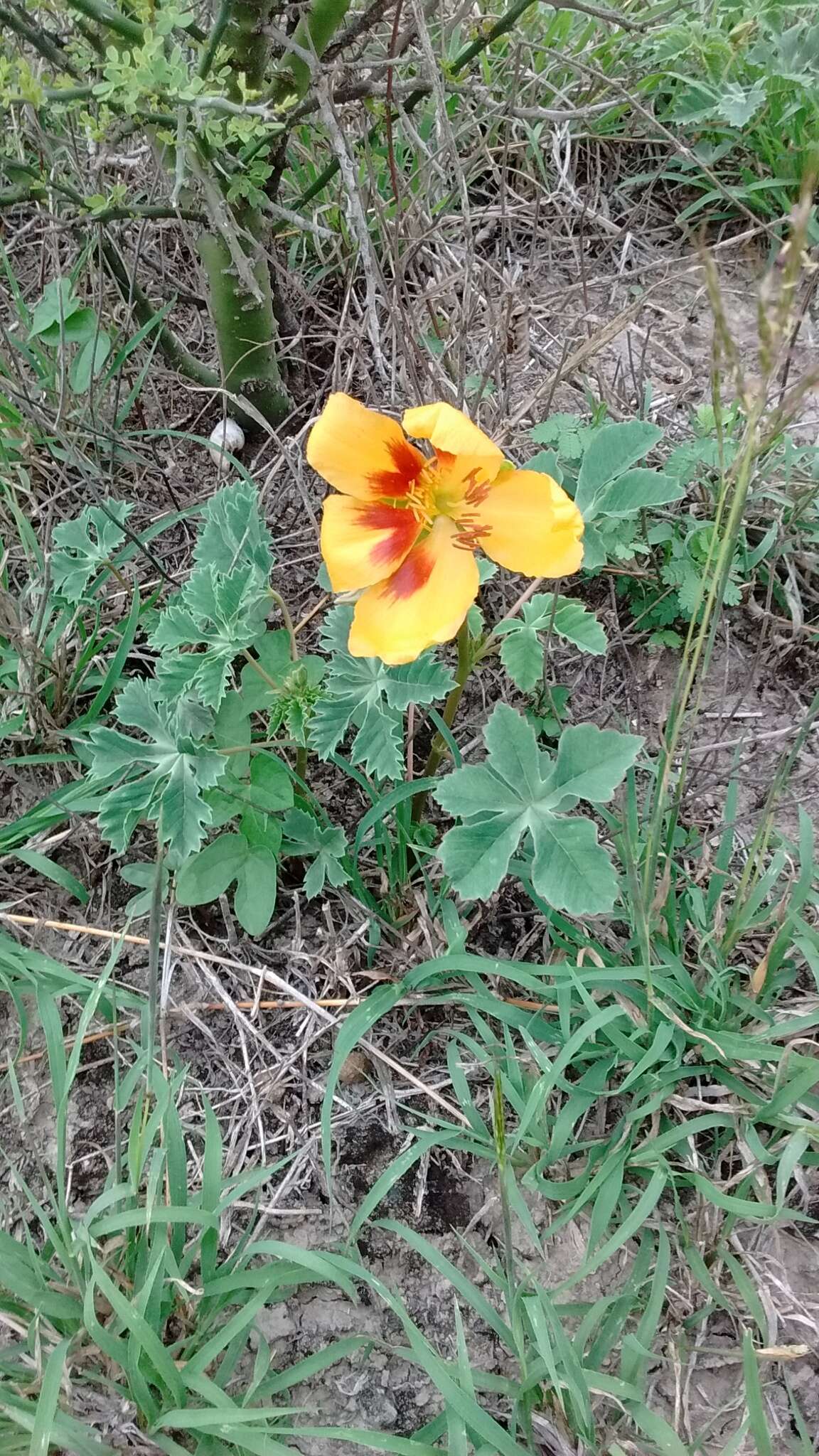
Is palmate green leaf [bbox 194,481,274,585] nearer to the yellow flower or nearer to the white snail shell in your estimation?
the yellow flower

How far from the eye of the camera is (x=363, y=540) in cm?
113

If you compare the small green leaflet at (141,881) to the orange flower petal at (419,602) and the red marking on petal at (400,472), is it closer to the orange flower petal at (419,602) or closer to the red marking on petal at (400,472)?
the orange flower petal at (419,602)

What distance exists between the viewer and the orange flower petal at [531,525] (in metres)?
1.03

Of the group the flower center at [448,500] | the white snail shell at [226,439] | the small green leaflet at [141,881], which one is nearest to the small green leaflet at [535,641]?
the flower center at [448,500]

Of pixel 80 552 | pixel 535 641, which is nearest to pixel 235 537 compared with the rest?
pixel 80 552

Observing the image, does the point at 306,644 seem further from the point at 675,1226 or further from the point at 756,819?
the point at 675,1226

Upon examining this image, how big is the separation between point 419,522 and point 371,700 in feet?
0.86

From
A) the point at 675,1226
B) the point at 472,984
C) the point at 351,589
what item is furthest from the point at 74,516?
the point at 675,1226

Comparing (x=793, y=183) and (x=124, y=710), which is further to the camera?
(x=793, y=183)

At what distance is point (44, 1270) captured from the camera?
1.13 meters

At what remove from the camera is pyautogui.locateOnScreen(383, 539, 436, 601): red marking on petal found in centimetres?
112

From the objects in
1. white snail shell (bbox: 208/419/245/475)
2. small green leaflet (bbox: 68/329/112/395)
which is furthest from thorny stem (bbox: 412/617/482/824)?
small green leaflet (bbox: 68/329/112/395)

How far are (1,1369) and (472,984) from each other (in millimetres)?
759

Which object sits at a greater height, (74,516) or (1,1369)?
(74,516)
